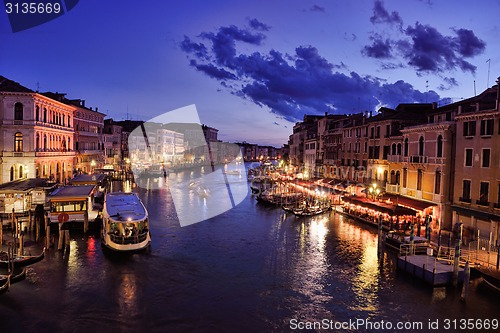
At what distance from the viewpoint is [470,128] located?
25.2 meters

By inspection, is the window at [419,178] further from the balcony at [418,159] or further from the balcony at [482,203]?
the balcony at [482,203]

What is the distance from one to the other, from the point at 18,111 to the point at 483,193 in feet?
133

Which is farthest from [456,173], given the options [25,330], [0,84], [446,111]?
[0,84]

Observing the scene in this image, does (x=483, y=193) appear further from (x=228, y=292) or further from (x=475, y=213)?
(x=228, y=292)

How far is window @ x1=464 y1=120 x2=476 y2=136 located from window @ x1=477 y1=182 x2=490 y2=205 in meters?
3.24

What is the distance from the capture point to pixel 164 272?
66.3 ft

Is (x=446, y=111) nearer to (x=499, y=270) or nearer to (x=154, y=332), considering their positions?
(x=499, y=270)

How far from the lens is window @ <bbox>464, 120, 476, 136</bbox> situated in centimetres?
2491

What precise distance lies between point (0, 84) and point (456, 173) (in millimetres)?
40477

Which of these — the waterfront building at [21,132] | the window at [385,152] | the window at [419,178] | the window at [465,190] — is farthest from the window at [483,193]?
the waterfront building at [21,132]

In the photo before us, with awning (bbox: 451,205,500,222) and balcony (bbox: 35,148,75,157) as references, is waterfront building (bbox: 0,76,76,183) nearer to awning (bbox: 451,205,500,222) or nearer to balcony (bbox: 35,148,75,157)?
balcony (bbox: 35,148,75,157)

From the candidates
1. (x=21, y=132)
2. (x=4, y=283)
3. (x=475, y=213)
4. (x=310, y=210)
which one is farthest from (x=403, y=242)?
(x=21, y=132)

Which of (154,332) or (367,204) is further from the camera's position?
(367,204)

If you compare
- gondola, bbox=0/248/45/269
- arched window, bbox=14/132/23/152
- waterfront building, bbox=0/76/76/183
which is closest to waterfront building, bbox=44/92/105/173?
waterfront building, bbox=0/76/76/183
